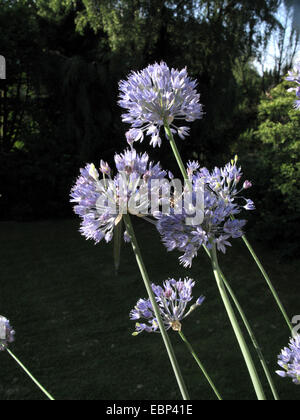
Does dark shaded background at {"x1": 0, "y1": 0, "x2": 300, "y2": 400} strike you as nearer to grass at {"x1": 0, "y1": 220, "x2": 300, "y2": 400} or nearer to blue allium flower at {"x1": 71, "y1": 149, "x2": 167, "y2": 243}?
grass at {"x1": 0, "y1": 220, "x2": 300, "y2": 400}

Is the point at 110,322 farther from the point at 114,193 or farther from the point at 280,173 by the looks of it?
the point at 114,193

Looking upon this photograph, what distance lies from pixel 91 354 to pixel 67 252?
3.13 m

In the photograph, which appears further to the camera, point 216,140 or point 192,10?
point 216,140

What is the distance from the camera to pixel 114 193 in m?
0.88

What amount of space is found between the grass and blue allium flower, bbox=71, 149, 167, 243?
2.99 metres

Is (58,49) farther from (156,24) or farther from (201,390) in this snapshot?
(201,390)

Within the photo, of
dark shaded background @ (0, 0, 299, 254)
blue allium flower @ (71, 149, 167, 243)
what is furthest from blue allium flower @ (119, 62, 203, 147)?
dark shaded background @ (0, 0, 299, 254)

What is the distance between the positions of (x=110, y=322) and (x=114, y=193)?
14.0 ft

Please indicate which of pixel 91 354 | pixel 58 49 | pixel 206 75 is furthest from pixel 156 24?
pixel 91 354

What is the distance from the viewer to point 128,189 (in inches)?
34.1

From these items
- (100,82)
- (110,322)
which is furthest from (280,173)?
(100,82)

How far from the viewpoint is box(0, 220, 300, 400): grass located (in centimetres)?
371
